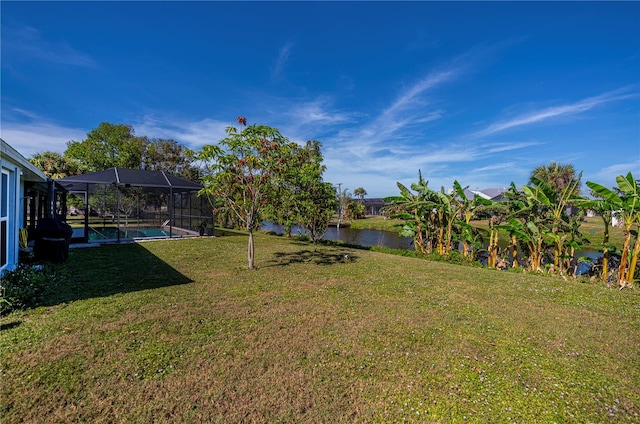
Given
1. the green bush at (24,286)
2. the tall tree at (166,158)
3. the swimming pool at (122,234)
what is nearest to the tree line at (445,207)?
the green bush at (24,286)

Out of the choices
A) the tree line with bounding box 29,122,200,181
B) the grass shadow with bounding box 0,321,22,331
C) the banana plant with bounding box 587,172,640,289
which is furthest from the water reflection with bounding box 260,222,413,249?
the tree line with bounding box 29,122,200,181

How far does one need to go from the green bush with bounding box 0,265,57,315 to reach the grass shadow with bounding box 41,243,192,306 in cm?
17

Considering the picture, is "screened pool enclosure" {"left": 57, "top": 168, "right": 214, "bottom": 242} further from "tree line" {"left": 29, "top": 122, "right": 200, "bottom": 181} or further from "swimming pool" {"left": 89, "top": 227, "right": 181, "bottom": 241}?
"tree line" {"left": 29, "top": 122, "right": 200, "bottom": 181}

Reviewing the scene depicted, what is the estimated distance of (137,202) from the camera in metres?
16.3

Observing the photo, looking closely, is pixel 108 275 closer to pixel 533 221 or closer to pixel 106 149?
pixel 533 221

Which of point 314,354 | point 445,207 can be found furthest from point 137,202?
point 314,354

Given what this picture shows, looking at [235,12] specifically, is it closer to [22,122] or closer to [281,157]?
[281,157]

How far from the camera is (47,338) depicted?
3.36 meters

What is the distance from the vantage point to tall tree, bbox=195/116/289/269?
693 centimetres

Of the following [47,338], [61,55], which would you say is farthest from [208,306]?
[61,55]

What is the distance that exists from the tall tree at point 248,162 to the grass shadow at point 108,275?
237 cm

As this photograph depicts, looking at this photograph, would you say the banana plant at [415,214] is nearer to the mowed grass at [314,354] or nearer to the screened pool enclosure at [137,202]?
the mowed grass at [314,354]

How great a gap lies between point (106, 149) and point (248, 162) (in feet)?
94.9

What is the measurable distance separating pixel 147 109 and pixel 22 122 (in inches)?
281
